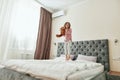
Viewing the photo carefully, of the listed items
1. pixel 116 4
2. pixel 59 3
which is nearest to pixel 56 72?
pixel 116 4

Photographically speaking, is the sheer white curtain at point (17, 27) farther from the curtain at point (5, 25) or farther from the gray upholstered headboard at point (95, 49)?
the gray upholstered headboard at point (95, 49)

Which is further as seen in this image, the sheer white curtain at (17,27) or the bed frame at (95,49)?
the sheer white curtain at (17,27)

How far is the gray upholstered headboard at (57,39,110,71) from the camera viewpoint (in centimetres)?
275

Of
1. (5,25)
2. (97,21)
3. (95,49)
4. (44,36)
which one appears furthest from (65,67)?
(44,36)

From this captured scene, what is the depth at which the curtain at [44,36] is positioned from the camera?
12.1 ft

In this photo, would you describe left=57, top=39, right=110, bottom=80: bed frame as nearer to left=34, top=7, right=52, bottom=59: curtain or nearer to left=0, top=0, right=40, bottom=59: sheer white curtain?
left=34, top=7, right=52, bottom=59: curtain

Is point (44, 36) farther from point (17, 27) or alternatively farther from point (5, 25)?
point (5, 25)

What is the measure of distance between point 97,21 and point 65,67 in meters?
2.18

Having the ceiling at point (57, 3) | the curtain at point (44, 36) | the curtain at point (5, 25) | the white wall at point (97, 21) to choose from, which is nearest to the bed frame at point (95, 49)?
the white wall at point (97, 21)

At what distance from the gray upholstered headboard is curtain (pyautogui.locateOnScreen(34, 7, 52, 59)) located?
1.04 metres

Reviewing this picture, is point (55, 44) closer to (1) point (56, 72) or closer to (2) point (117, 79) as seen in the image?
(2) point (117, 79)

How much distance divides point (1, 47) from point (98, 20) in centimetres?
273

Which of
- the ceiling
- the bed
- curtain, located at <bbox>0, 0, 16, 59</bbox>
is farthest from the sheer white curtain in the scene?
the bed

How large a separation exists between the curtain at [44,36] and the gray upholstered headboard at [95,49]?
3.41 ft
